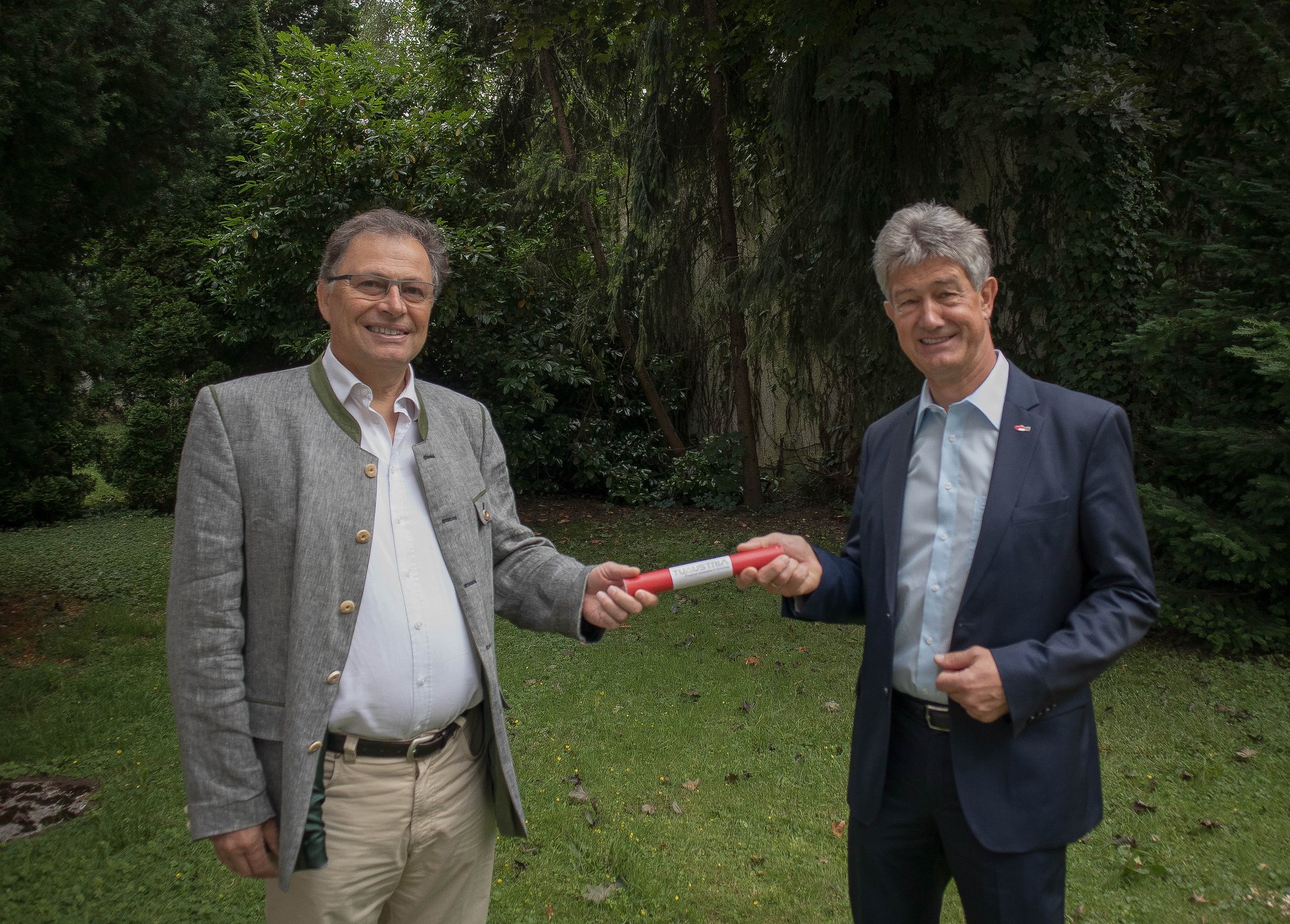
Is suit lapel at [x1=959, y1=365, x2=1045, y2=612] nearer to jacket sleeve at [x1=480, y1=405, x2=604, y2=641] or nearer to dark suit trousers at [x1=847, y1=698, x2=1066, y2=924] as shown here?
dark suit trousers at [x1=847, y1=698, x2=1066, y2=924]

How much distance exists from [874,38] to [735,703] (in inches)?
208

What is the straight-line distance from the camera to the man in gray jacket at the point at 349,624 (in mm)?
2023

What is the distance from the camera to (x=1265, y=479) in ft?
19.2

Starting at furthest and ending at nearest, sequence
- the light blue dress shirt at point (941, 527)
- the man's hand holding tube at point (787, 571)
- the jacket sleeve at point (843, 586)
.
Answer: the jacket sleeve at point (843, 586) < the man's hand holding tube at point (787, 571) < the light blue dress shirt at point (941, 527)

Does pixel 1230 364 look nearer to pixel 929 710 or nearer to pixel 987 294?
pixel 987 294

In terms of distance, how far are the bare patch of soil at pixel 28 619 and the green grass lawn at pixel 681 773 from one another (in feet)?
0.09

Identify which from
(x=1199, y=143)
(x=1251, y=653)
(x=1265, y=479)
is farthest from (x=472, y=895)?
(x=1199, y=143)

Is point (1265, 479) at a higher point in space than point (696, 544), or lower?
higher

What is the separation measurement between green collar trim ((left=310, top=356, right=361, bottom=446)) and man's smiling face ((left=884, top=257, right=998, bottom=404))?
1.38 meters

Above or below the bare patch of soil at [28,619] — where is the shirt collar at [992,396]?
above

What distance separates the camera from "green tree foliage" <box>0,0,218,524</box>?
6.02 m

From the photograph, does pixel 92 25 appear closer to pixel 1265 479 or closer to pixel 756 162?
pixel 756 162

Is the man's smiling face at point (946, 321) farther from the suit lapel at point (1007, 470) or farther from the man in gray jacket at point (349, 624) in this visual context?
the man in gray jacket at point (349, 624)

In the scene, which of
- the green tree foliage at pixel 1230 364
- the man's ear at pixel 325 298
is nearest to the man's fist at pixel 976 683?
the man's ear at pixel 325 298
